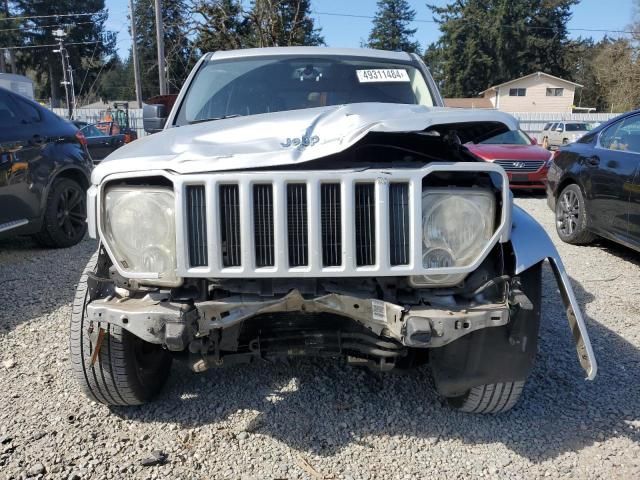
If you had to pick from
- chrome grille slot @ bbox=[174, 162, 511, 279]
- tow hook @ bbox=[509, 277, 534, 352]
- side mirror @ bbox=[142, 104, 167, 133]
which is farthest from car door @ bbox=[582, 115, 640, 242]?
side mirror @ bbox=[142, 104, 167, 133]

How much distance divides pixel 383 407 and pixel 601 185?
4.02 m

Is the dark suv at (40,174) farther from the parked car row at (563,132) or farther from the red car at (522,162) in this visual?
the parked car row at (563,132)

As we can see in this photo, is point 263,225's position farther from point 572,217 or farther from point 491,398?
point 572,217

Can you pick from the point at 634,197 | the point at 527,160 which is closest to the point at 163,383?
the point at 634,197

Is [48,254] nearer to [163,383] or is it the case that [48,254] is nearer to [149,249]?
[163,383]

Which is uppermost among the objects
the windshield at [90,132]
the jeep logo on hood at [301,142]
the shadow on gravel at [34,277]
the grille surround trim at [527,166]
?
the jeep logo on hood at [301,142]

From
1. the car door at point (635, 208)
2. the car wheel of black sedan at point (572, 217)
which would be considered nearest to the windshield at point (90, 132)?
the car wheel of black sedan at point (572, 217)

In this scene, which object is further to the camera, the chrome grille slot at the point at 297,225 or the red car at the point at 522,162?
the red car at the point at 522,162

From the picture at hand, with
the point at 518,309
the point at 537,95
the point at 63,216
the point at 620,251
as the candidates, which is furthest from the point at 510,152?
the point at 537,95

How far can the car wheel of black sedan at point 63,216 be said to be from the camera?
18.8 feet

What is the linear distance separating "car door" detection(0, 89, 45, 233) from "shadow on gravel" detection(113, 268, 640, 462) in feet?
10.1

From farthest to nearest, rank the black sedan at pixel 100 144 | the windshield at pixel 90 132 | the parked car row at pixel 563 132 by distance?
the parked car row at pixel 563 132
the windshield at pixel 90 132
the black sedan at pixel 100 144

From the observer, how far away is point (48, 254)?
577 cm

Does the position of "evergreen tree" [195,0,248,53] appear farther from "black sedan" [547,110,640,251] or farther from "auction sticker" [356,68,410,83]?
"auction sticker" [356,68,410,83]
